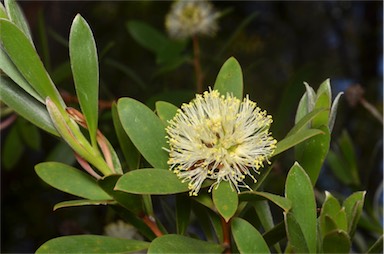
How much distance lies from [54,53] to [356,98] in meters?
0.65

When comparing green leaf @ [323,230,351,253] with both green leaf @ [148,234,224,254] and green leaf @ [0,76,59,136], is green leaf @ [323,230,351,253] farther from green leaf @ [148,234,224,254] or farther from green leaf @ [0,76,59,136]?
green leaf @ [0,76,59,136]

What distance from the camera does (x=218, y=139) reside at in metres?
0.45

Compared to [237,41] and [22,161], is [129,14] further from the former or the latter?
[22,161]

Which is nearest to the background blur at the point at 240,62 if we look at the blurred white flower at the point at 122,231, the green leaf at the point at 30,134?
the green leaf at the point at 30,134

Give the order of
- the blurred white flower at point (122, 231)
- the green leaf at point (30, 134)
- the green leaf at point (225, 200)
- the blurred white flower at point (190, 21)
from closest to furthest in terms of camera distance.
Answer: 1. the green leaf at point (225, 200)
2. the blurred white flower at point (122, 231)
3. the green leaf at point (30, 134)
4. the blurred white flower at point (190, 21)

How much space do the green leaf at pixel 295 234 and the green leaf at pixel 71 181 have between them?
136mm

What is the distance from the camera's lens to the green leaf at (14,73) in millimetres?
428

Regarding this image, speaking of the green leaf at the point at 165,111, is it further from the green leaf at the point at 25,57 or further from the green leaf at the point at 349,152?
the green leaf at the point at 349,152

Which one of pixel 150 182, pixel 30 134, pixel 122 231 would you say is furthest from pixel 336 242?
pixel 30 134

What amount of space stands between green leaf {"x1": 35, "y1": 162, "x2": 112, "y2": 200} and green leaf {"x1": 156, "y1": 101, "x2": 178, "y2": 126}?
0.24 feet

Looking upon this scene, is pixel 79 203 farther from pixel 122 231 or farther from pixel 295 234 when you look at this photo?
pixel 122 231

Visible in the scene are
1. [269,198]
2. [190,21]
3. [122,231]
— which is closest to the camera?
[269,198]

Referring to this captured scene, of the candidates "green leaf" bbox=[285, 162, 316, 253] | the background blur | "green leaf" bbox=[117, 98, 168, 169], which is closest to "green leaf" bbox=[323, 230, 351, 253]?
"green leaf" bbox=[285, 162, 316, 253]

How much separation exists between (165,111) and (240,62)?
766 millimetres
